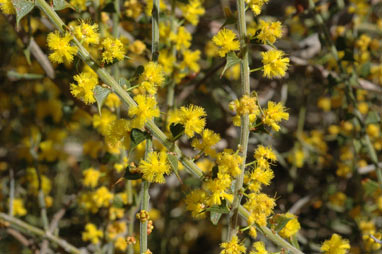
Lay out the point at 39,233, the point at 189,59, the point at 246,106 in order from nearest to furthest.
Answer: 1. the point at 246,106
2. the point at 189,59
3. the point at 39,233

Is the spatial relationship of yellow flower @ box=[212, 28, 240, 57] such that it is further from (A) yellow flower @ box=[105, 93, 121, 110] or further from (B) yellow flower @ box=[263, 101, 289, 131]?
(A) yellow flower @ box=[105, 93, 121, 110]

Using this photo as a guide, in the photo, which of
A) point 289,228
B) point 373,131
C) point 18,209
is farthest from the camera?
point 373,131

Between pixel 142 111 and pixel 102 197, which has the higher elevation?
pixel 142 111

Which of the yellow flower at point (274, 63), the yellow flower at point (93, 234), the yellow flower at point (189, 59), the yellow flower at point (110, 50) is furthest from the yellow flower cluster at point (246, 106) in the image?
the yellow flower at point (93, 234)

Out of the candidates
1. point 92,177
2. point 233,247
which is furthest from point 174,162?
point 92,177

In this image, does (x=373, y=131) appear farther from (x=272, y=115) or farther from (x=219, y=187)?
(x=219, y=187)

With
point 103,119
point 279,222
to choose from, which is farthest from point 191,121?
point 103,119

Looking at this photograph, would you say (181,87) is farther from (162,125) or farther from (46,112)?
Answer: (46,112)

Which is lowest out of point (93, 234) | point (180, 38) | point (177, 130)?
point (93, 234)

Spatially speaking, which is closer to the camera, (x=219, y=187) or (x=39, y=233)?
(x=219, y=187)

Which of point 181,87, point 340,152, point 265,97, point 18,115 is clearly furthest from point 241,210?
point 18,115
